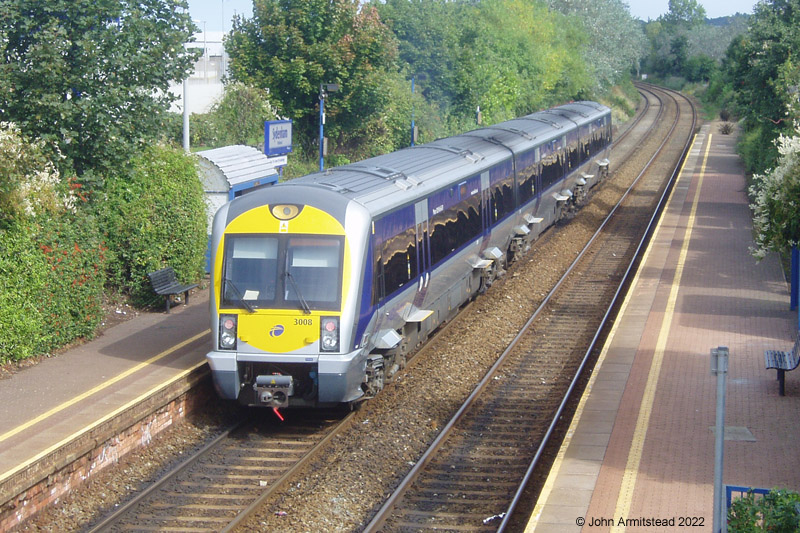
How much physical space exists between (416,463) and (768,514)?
14.7ft

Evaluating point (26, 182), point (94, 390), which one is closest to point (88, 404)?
point (94, 390)

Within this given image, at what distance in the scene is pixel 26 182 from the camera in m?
13.4

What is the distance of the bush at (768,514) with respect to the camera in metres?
7.02

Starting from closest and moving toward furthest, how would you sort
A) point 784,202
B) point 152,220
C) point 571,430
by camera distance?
point 571,430, point 784,202, point 152,220

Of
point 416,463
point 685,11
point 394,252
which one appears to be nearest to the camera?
point 416,463

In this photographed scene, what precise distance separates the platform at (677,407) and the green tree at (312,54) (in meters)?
11.4

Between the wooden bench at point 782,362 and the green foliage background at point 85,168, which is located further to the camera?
the green foliage background at point 85,168

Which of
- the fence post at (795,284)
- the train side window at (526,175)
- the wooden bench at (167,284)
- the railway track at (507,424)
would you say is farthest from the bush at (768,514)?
the train side window at (526,175)

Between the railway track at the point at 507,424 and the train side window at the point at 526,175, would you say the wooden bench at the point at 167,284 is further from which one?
the train side window at the point at 526,175

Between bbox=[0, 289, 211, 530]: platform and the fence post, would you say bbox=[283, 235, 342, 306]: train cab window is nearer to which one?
bbox=[0, 289, 211, 530]: platform

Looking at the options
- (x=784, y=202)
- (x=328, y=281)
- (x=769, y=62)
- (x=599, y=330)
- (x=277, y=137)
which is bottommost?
(x=599, y=330)

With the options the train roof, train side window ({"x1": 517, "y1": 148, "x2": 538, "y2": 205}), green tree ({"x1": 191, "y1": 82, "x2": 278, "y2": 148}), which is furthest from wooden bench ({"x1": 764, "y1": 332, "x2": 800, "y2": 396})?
green tree ({"x1": 191, "y1": 82, "x2": 278, "y2": 148})

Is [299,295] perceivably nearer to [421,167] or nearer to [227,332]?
[227,332]

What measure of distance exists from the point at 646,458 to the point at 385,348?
362 cm
